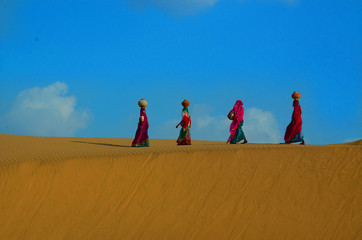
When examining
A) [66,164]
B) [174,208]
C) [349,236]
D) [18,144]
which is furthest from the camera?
[18,144]

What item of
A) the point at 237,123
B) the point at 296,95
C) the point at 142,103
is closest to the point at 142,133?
the point at 142,103

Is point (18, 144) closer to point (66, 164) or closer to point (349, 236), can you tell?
point (66, 164)

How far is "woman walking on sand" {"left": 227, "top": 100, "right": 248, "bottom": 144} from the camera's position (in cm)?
1641

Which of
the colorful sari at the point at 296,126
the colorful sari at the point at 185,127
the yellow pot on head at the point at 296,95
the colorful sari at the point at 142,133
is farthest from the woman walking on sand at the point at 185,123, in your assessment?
the yellow pot on head at the point at 296,95

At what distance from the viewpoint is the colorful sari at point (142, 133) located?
620 inches

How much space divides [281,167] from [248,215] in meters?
1.88

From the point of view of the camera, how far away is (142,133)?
15789 mm

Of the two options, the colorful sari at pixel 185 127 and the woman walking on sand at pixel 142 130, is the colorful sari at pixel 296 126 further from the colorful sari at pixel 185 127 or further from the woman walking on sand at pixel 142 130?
the woman walking on sand at pixel 142 130

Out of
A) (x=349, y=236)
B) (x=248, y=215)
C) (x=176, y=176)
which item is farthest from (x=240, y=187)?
(x=349, y=236)

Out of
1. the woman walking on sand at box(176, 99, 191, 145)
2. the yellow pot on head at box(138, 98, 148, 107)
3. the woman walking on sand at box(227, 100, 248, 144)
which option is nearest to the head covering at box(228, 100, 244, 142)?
the woman walking on sand at box(227, 100, 248, 144)

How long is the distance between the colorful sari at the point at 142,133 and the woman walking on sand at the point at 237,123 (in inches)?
125

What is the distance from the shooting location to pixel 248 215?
11.5 metres

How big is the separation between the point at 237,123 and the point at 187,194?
16.6ft

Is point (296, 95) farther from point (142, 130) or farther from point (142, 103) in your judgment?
point (142, 130)
